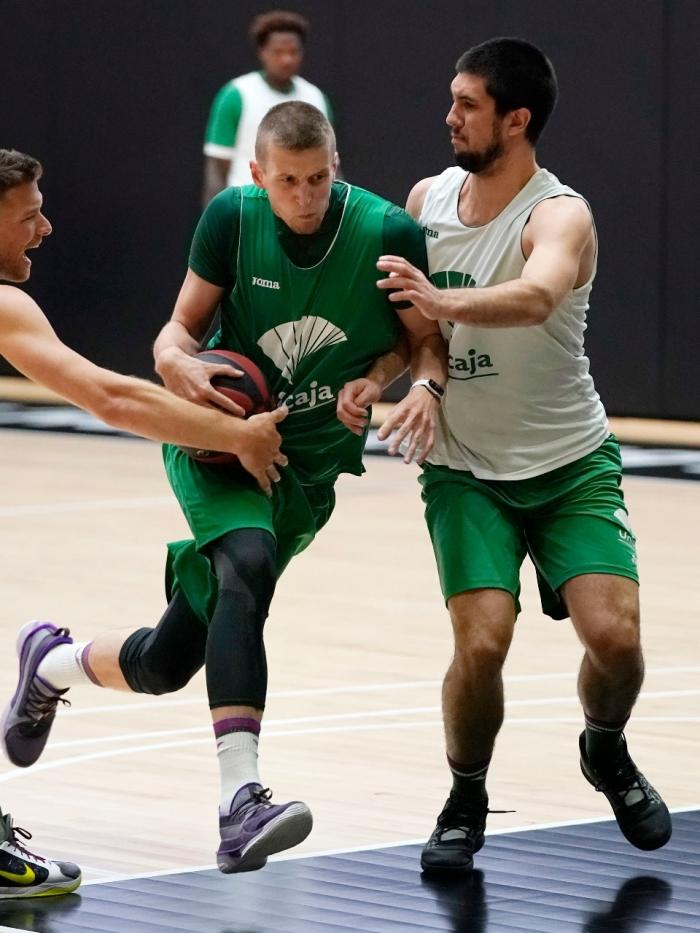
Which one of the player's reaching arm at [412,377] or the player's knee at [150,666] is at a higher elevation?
the player's reaching arm at [412,377]

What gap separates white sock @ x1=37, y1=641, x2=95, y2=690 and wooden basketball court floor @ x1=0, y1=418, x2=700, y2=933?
1.11ft

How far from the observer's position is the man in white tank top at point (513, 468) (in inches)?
181

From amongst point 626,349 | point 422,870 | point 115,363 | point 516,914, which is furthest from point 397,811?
point 115,363

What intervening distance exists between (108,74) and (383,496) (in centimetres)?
532

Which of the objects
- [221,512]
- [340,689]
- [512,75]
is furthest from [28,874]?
[340,689]

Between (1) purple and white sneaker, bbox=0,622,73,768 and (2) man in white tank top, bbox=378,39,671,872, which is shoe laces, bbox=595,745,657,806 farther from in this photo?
(1) purple and white sneaker, bbox=0,622,73,768

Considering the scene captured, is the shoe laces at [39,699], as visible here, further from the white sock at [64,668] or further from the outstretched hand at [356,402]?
the outstretched hand at [356,402]

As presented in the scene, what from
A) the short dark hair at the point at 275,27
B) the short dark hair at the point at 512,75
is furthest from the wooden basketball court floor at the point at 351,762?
the short dark hair at the point at 275,27

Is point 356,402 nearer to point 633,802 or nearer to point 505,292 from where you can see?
point 505,292

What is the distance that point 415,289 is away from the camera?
4.35 meters

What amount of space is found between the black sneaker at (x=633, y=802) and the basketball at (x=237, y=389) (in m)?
1.14

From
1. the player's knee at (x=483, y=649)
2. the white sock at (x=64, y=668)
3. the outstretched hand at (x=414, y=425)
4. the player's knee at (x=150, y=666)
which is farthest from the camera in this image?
the white sock at (x=64, y=668)

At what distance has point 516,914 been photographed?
4234 millimetres

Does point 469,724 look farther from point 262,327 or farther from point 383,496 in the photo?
point 383,496
